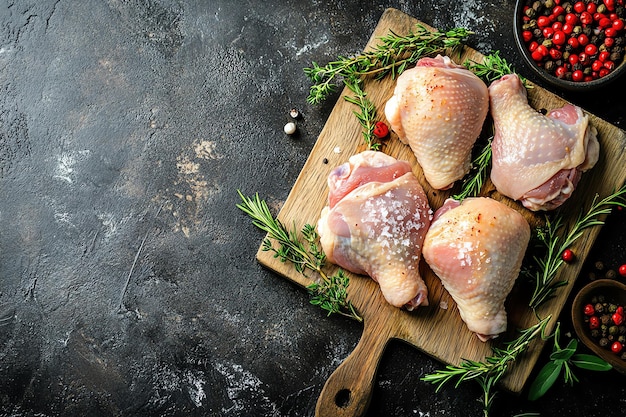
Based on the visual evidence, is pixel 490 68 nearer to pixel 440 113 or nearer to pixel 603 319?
Result: pixel 440 113

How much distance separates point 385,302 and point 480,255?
1.39ft

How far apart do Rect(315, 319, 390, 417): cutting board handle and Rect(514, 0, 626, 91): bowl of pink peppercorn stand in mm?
1222

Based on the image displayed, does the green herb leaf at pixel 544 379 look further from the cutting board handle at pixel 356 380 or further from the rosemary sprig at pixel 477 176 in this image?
the rosemary sprig at pixel 477 176

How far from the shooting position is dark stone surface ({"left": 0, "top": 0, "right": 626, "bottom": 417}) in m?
2.62

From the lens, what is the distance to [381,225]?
2.36 metres

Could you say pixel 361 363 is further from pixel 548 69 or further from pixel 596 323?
pixel 548 69

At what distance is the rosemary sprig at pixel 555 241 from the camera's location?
95.4 inches

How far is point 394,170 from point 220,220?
767 mm

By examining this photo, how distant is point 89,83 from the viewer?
2783mm

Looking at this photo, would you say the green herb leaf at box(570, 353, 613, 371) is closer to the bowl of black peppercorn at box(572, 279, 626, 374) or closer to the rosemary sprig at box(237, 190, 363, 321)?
the bowl of black peppercorn at box(572, 279, 626, 374)

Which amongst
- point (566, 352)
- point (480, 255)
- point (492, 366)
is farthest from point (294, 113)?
point (566, 352)

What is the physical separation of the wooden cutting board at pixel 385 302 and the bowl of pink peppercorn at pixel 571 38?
4.5 inches

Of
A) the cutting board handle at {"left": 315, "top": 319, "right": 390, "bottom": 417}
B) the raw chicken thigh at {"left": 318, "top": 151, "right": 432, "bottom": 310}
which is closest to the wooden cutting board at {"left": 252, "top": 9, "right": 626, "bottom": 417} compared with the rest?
the cutting board handle at {"left": 315, "top": 319, "right": 390, "bottom": 417}

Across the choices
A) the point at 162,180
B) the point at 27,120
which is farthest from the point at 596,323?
the point at 27,120
